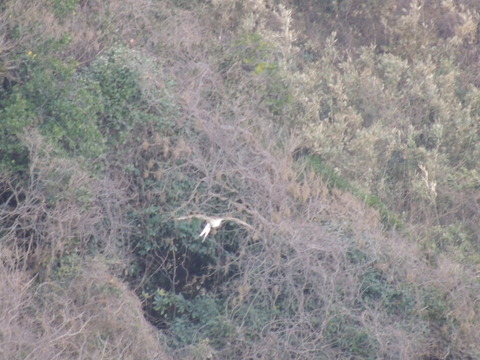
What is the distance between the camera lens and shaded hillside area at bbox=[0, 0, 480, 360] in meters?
8.42

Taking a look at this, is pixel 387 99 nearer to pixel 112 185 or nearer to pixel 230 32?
pixel 230 32

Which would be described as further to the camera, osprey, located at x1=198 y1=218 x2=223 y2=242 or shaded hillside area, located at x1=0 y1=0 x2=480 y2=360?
osprey, located at x1=198 y1=218 x2=223 y2=242

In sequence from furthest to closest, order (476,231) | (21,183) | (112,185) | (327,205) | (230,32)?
(230,32), (476,231), (327,205), (112,185), (21,183)

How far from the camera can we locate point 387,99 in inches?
541

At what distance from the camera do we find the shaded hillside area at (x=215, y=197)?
842cm

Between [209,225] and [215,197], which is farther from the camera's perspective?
[215,197]

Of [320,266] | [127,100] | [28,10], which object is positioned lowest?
[320,266]

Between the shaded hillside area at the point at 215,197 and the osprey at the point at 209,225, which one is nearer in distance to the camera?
the shaded hillside area at the point at 215,197

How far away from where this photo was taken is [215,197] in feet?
33.1

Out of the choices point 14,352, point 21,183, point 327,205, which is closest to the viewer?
point 14,352

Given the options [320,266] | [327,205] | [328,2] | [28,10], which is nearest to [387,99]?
[328,2]

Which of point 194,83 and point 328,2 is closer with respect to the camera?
point 194,83

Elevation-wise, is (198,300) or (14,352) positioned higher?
(14,352)

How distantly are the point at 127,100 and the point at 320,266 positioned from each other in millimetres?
3195
